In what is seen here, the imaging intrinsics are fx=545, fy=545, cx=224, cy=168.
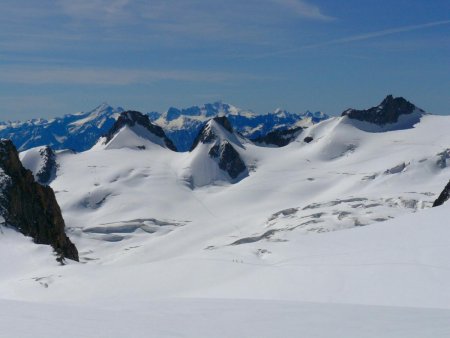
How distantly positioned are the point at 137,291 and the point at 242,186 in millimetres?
159758

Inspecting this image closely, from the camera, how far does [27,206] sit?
67.6 metres

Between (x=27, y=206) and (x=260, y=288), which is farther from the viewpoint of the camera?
(x=27, y=206)

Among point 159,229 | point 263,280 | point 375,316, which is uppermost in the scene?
point 375,316

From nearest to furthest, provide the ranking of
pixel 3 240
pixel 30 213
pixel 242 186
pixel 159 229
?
pixel 3 240 < pixel 30 213 < pixel 159 229 < pixel 242 186

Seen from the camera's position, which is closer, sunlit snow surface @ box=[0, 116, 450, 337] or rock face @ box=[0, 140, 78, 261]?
sunlit snow surface @ box=[0, 116, 450, 337]

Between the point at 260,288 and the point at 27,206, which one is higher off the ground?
the point at 260,288

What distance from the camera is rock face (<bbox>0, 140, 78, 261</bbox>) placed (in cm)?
6241

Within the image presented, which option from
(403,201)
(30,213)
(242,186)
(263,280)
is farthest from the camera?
(242,186)

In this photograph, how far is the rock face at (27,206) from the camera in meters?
62.4

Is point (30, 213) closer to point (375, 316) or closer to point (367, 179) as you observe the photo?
point (375, 316)

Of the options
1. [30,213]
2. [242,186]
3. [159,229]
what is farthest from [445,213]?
[242,186]

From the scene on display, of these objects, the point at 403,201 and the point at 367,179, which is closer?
the point at 403,201

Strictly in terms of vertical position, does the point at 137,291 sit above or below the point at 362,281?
below

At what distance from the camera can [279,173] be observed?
194 metres
